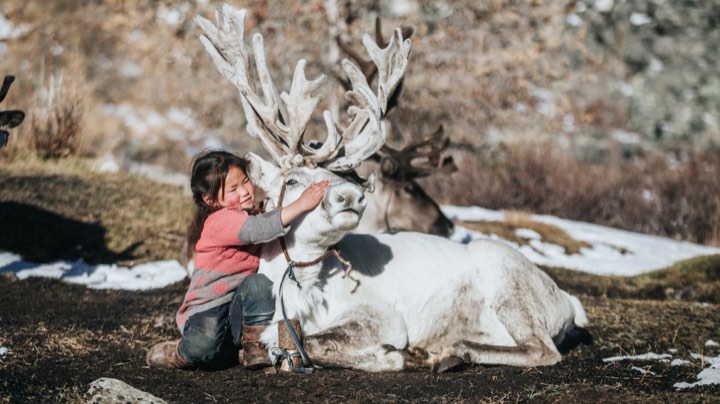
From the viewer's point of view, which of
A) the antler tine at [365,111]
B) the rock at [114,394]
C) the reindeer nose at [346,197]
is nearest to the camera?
the rock at [114,394]

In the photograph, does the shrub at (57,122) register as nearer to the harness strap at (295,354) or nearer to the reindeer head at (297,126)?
the reindeer head at (297,126)

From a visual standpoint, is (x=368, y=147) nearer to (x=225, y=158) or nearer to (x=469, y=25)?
(x=225, y=158)

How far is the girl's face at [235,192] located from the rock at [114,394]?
138 cm

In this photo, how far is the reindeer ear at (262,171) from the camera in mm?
4762

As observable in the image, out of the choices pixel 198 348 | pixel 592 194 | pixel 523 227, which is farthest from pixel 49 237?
pixel 592 194

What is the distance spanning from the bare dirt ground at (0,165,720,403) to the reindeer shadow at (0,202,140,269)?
2 cm

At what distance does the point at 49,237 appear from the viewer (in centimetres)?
877

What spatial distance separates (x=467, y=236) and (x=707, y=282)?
10.8 feet

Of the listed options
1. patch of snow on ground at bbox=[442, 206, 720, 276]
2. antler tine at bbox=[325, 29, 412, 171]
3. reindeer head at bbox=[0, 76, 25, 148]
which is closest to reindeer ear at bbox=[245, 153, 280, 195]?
antler tine at bbox=[325, 29, 412, 171]

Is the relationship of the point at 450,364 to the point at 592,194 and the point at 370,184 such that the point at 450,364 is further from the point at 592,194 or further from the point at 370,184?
the point at 592,194

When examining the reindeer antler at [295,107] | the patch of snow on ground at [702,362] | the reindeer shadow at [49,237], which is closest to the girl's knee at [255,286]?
the reindeer antler at [295,107]

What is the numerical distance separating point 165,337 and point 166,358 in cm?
99

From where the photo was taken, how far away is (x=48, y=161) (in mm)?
12125

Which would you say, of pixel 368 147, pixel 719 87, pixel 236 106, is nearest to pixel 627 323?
pixel 368 147
